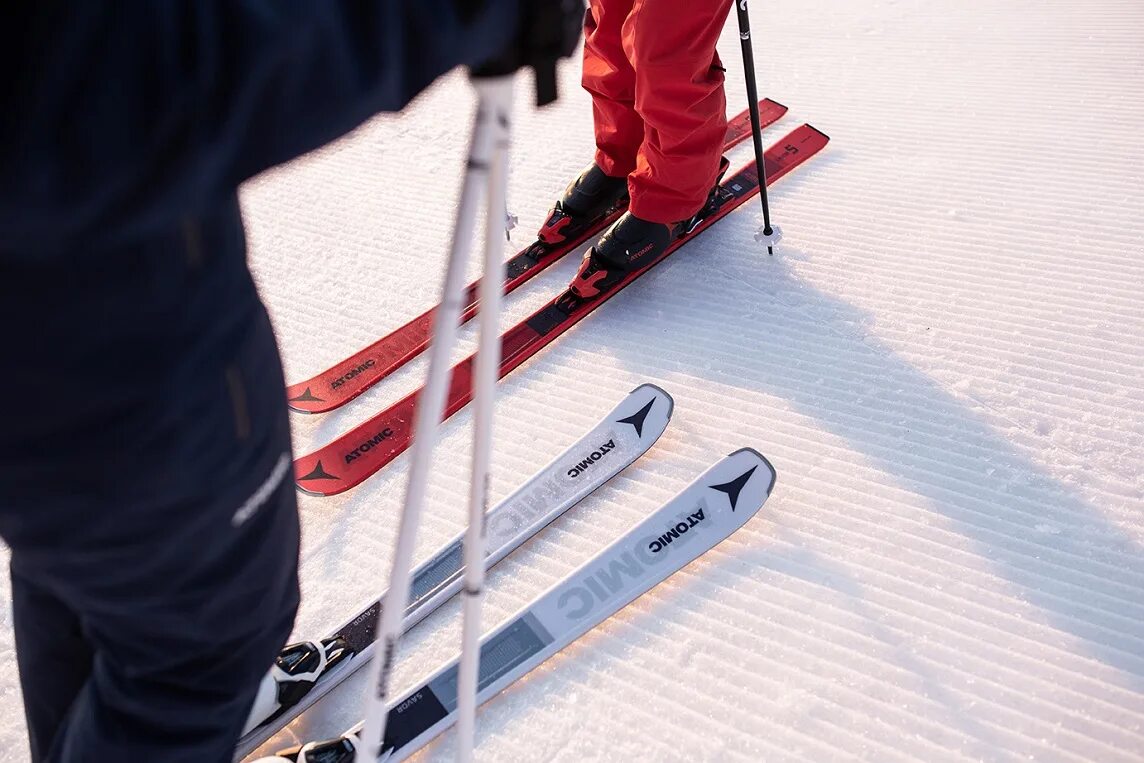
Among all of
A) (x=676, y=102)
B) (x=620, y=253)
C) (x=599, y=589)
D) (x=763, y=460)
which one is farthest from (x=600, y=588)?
(x=676, y=102)

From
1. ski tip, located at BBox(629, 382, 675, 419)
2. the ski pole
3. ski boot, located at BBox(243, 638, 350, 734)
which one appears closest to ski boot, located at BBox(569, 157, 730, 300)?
the ski pole

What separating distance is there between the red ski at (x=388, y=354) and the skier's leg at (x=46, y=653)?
0.89 m

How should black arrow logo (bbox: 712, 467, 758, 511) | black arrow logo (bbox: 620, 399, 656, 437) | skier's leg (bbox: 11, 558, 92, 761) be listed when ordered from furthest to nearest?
black arrow logo (bbox: 620, 399, 656, 437), black arrow logo (bbox: 712, 467, 758, 511), skier's leg (bbox: 11, 558, 92, 761)

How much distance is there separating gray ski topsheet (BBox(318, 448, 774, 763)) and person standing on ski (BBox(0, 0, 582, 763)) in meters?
0.36

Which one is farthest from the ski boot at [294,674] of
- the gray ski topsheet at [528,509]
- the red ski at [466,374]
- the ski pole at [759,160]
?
the ski pole at [759,160]

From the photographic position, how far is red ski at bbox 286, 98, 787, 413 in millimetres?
1775

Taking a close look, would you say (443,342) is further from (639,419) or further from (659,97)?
(659,97)

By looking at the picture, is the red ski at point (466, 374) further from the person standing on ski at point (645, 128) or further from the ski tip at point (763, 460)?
the ski tip at point (763, 460)

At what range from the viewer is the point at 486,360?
27.3 inches

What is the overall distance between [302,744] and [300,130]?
3.15 ft

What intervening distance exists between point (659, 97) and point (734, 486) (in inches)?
31.0

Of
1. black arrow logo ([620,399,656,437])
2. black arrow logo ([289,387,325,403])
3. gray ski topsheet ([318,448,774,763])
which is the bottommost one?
gray ski topsheet ([318,448,774,763])

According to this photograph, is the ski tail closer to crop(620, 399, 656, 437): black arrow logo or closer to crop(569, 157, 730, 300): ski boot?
crop(620, 399, 656, 437): black arrow logo

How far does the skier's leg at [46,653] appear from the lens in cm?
80
